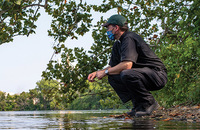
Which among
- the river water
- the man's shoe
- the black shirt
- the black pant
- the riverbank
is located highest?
the black shirt

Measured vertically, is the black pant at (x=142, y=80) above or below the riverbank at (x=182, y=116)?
above

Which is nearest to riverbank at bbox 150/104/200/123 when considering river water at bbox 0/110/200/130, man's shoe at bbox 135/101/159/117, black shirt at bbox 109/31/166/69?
man's shoe at bbox 135/101/159/117

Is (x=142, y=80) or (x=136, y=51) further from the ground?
(x=136, y=51)

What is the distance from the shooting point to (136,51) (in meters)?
4.48

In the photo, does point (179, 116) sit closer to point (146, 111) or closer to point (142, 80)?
point (146, 111)

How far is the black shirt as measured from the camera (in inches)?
169

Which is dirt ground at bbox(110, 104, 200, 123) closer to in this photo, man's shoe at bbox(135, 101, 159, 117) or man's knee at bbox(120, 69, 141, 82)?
man's shoe at bbox(135, 101, 159, 117)

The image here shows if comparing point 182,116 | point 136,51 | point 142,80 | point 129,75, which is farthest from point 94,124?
point 182,116

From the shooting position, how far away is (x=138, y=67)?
184 inches

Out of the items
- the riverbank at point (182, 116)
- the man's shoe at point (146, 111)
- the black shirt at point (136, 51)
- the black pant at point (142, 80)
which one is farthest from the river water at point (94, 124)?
the black shirt at point (136, 51)

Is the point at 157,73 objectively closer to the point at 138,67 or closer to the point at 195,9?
the point at 138,67

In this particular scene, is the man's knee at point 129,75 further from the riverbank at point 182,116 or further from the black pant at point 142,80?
the riverbank at point 182,116

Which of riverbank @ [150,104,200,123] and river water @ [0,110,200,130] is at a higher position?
river water @ [0,110,200,130]

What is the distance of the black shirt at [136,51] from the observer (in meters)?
4.30
